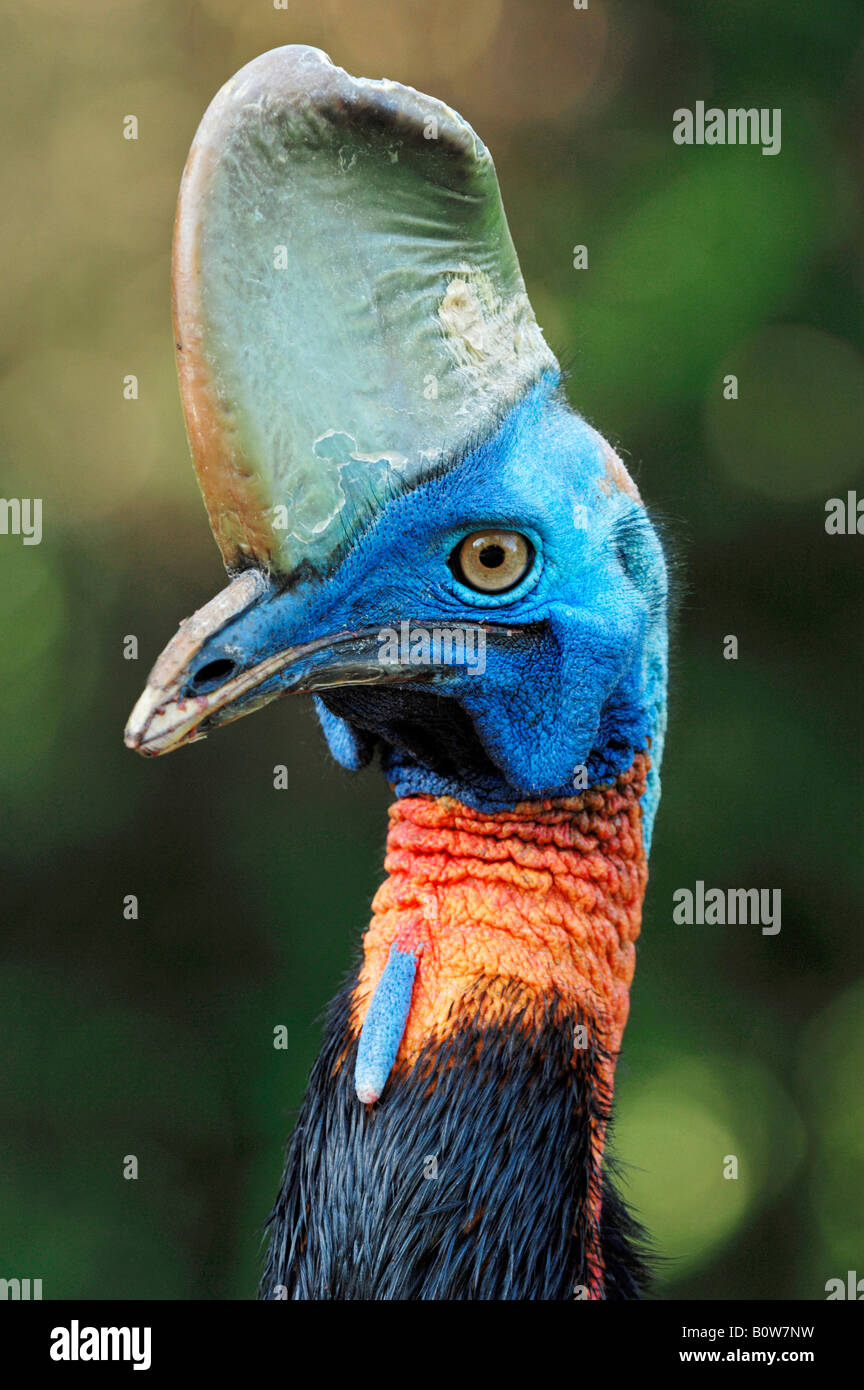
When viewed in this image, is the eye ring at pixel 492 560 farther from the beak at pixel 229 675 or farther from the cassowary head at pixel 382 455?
the beak at pixel 229 675

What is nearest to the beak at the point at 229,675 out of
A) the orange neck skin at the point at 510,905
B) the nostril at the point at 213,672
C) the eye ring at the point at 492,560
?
the nostril at the point at 213,672

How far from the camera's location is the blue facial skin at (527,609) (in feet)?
4.26

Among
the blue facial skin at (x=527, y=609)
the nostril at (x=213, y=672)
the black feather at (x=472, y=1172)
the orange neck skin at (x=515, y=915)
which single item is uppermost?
the blue facial skin at (x=527, y=609)

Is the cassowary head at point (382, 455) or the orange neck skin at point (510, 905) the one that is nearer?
the cassowary head at point (382, 455)

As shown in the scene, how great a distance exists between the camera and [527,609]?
4.67ft

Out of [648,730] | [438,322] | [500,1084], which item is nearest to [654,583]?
[648,730]

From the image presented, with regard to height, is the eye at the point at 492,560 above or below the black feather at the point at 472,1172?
above

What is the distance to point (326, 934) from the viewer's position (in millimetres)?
3355

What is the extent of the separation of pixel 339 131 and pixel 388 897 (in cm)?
84

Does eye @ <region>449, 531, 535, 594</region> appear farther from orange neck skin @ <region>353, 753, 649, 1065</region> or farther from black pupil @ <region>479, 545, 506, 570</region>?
orange neck skin @ <region>353, 753, 649, 1065</region>

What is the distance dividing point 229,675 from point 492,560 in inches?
12.9

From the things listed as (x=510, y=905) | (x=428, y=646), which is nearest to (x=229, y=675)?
(x=428, y=646)

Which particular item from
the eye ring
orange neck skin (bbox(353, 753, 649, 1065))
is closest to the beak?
the eye ring

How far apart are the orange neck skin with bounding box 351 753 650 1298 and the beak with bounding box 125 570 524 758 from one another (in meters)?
0.32
